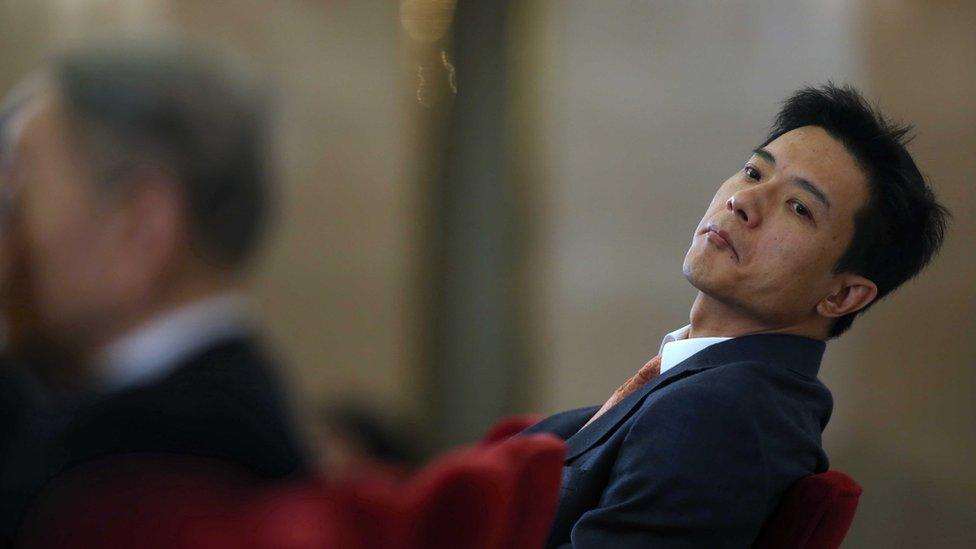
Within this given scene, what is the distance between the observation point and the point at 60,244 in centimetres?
37

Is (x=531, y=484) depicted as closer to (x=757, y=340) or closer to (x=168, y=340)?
(x=168, y=340)

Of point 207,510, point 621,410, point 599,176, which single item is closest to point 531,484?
point 207,510

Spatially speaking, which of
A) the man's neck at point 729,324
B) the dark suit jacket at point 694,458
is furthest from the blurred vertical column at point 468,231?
the man's neck at point 729,324

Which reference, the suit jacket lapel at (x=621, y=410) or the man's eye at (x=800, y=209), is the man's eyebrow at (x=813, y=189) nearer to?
the man's eye at (x=800, y=209)

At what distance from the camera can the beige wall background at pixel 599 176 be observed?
44 centimetres

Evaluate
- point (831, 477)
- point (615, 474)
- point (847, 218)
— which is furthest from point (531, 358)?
point (847, 218)

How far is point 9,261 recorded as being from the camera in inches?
14.8

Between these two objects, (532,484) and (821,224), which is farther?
(821,224)

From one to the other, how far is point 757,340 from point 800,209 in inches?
6.7

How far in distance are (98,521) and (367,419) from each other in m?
0.10

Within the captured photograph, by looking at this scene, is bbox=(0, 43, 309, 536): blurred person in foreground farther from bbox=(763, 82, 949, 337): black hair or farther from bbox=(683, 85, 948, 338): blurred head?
bbox=(763, 82, 949, 337): black hair

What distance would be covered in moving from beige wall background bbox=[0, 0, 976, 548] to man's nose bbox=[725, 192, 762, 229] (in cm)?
24

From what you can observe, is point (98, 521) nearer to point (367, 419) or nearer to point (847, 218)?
point (367, 419)

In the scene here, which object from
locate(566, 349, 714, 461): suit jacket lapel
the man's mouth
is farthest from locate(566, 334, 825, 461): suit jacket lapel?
the man's mouth
